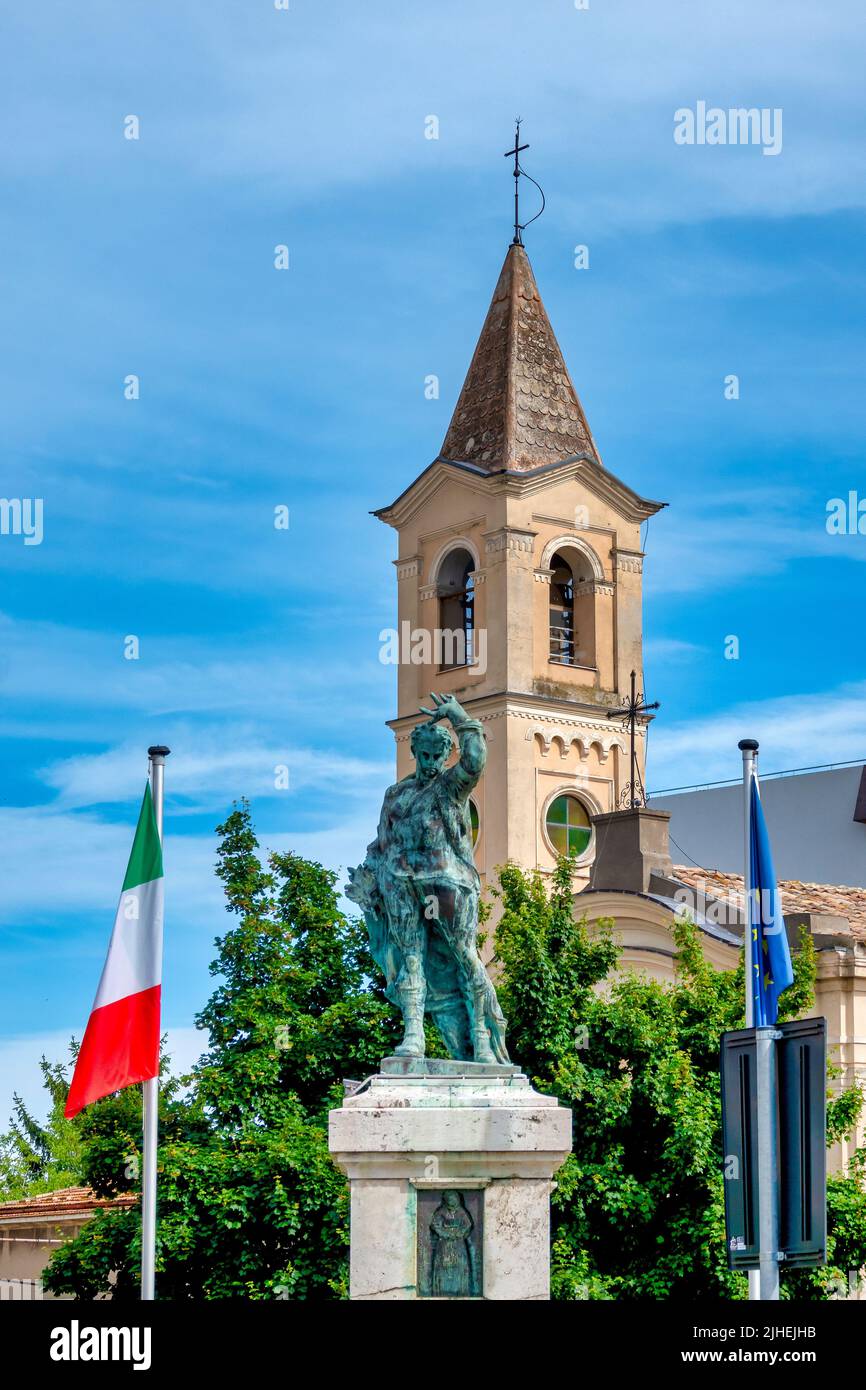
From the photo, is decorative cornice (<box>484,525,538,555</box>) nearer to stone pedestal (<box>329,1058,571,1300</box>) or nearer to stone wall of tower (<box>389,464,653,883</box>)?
stone wall of tower (<box>389,464,653,883</box>)

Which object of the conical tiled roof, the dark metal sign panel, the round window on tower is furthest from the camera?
the conical tiled roof

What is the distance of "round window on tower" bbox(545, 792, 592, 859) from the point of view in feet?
183

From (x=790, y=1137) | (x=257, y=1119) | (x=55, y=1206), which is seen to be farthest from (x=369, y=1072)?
(x=790, y=1137)

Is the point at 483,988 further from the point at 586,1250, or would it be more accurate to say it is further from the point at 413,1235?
the point at 586,1250

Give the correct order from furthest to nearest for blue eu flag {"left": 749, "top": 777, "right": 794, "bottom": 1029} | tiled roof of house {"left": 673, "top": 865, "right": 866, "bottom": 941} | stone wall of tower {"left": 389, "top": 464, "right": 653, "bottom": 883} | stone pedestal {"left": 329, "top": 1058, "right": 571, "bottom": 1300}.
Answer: stone wall of tower {"left": 389, "top": 464, "right": 653, "bottom": 883}
tiled roof of house {"left": 673, "top": 865, "right": 866, "bottom": 941}
blue eu flag {"left": 749, "top": 777, "right": 794, "bottom": 1029}
stone pedestal {"left": 329, "top": 1058, "right": 571, "bottom": 1300}

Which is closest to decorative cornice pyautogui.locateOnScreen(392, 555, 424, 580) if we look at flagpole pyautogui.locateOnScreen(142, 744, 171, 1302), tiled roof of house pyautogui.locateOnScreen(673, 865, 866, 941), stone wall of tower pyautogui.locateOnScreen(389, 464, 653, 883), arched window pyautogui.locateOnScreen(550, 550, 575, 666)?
stone wall of tower pyautogui.locateOnScreen(389, 464, 653, 883)

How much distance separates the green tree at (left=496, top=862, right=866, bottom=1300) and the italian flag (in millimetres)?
7178

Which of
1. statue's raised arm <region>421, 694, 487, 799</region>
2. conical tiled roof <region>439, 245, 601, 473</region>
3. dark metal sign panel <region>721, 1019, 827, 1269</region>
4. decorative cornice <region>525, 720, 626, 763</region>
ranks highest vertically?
conical tiled roof <region>439, 245, 601, 473</region>

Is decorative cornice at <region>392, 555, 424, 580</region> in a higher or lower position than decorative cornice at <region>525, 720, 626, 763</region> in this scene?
higher

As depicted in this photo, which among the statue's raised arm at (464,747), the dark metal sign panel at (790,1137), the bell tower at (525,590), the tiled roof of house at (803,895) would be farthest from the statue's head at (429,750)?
the bell tower at (525,590)
